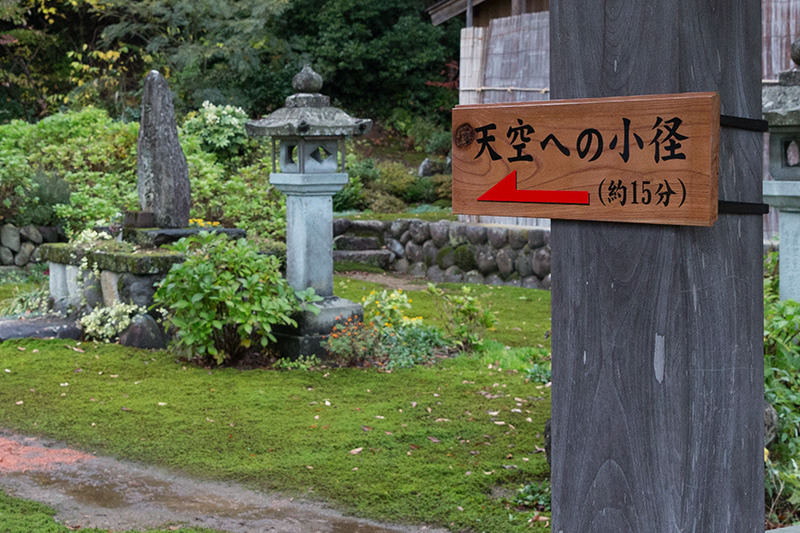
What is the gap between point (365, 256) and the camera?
12039 mm

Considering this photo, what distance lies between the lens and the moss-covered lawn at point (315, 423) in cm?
423

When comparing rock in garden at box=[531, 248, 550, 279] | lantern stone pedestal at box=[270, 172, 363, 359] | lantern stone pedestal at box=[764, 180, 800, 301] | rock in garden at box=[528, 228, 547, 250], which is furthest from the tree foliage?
lantern stone pedestal at box=[764, 180, 800, 301]

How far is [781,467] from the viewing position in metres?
3.93

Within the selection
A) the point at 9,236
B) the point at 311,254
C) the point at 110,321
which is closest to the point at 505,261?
the point at 311,254

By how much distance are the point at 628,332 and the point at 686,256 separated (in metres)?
0.22

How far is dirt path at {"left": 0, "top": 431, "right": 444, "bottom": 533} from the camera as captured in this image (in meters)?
3.78

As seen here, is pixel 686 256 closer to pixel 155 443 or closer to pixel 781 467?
pixel 781 467

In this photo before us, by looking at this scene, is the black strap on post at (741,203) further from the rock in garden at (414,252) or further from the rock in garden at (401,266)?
the rock in garden at (401,266)

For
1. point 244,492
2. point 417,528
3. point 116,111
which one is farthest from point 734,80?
point 116,111

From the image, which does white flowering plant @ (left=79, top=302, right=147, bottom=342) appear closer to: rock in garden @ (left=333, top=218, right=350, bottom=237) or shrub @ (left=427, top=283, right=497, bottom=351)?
shrub @ (left=427, top=283, right=497, bottom=351)

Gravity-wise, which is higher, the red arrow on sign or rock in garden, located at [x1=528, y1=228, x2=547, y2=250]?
the red arrow on sign

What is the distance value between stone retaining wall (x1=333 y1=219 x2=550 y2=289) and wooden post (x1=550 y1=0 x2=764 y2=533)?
8.47m

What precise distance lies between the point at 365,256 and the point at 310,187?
5.10 metres

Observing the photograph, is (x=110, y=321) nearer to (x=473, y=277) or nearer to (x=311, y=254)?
(x=311, y=254)
